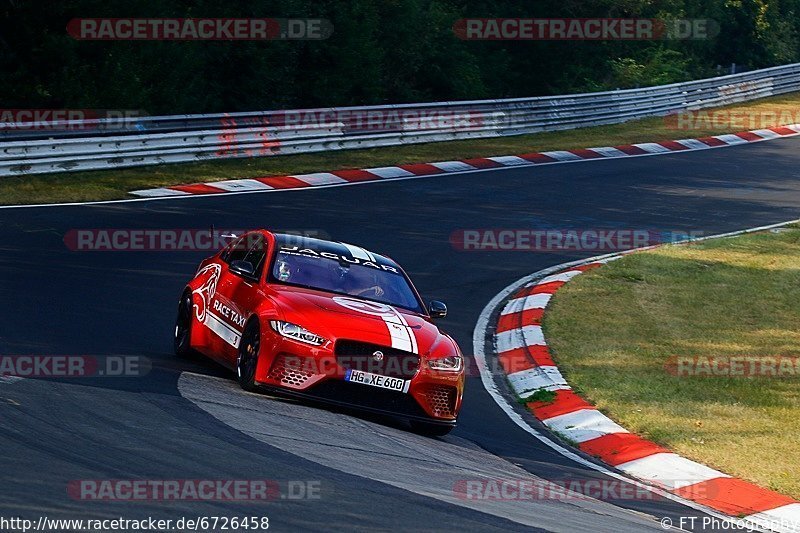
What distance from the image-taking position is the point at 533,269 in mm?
17047

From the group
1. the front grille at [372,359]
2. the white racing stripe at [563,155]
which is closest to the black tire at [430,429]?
the front grille at [372,359]

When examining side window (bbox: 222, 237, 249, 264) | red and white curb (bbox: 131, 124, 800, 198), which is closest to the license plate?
side window (bbox: 222, 237, 249, 264)

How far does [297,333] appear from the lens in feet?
29.4

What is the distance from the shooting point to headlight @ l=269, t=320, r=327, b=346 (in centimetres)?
889

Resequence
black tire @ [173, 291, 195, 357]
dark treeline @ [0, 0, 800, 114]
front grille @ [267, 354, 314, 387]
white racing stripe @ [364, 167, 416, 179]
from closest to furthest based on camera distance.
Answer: front grille @ [267, 354, 314, 387], black tire @ [173, 291, 195, 357], white racing stripe @ [364, 167, 416, 179], dark treeline @ [0, 0, 800, 114]

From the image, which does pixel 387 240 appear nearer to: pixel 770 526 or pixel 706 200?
pixel 706 200

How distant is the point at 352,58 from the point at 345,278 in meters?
21.1

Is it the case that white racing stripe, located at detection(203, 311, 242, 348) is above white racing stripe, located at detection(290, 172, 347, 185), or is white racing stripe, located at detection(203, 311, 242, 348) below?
below

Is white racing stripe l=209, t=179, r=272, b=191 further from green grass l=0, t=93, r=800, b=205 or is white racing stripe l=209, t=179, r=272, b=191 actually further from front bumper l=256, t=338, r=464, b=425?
front bumper l=256, t=338, r=464, b=425

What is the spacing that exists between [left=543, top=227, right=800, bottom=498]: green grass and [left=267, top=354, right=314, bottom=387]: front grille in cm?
287

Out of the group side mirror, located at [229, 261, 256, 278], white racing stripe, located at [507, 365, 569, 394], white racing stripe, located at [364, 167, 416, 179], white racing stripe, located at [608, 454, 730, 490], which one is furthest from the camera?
white racing stripe, located at [364, 167, 416, 179]

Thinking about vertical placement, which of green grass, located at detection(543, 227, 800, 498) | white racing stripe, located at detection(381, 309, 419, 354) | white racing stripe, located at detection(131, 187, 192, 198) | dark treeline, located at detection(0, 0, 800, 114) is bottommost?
green grass, located at detection(543, 227, 800, 498)

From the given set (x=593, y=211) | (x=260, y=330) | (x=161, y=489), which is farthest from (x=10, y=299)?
(x=593, y=211)

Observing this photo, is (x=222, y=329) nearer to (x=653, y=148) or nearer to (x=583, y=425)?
(x=583, y=425)
